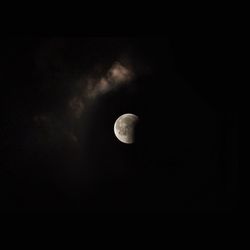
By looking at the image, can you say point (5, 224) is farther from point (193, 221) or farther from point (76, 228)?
point (193, 221)

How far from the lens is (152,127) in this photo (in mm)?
12570

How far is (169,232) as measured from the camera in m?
4.84

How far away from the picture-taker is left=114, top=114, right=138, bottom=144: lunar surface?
12.2 metres

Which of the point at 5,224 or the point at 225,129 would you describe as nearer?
the point at 5,224

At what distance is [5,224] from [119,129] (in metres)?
7.92

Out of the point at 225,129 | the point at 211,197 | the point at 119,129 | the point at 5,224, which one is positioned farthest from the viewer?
the point at 119,129

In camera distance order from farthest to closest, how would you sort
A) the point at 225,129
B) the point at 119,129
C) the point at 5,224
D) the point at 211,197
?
the point at 119,129
the point at 211,197
the point at 225,129
the point at 5,224

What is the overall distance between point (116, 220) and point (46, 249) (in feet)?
4.29

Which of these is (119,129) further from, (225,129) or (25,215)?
(25,215)

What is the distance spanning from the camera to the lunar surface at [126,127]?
12.2m

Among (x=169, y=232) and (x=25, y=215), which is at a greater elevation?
(x=25, y=215)

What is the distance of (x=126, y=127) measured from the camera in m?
12.3

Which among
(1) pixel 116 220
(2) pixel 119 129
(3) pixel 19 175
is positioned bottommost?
(1) pixel 116 220

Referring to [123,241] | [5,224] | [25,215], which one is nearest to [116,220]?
[123,241]
